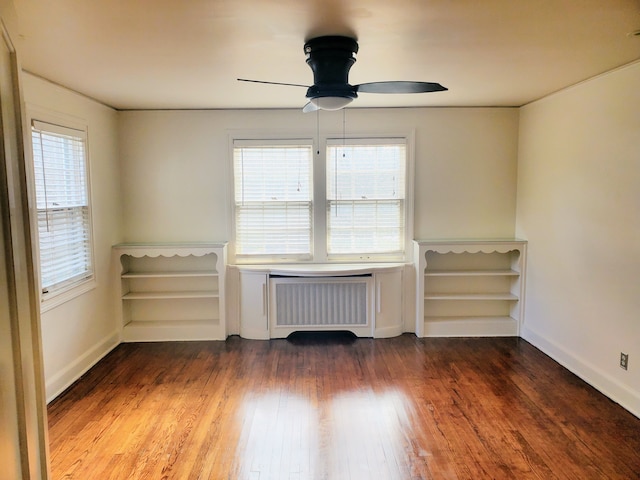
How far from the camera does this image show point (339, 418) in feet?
9.66

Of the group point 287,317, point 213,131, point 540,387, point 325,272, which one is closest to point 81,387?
point 287,317

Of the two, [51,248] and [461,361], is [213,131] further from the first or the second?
[461,361]

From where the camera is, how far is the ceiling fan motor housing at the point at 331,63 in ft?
7.95

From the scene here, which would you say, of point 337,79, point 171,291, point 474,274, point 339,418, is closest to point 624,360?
point 474,274

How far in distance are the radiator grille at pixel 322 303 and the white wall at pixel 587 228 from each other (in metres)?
1.76

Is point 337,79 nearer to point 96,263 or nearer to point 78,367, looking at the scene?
point 96,263

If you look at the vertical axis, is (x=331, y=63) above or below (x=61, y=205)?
above

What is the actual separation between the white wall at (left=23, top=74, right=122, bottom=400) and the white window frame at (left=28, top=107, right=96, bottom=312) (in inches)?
1.7

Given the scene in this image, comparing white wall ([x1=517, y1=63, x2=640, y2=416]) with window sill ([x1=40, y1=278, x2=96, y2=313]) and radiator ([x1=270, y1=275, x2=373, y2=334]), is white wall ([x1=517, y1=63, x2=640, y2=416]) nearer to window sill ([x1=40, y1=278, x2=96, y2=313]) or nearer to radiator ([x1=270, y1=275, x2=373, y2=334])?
radiator ([x1=270, y1=275, x2=373, y2=334])

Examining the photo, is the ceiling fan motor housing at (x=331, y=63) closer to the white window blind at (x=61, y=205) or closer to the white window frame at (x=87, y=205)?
the white window frame at (x=87, y=205)

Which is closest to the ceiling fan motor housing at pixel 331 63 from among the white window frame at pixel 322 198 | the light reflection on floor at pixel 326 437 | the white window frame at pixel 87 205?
the white window frame at pixel 87 205

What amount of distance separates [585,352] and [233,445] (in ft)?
9.46

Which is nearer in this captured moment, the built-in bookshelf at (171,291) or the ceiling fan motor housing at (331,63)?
the ceiling fan motor housing at (331,63)

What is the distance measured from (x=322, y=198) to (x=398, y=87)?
224 centimetres
